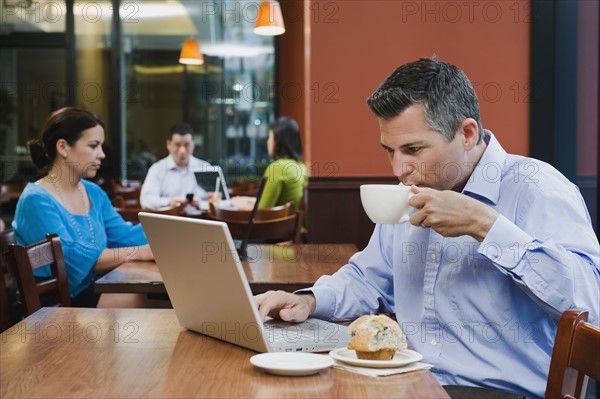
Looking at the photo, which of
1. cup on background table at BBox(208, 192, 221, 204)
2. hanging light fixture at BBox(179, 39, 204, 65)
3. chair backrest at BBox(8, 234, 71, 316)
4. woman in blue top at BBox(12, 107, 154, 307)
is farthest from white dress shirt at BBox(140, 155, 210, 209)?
chair backrest at BBox(8, 234, 71, 316)

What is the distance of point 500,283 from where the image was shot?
178cm

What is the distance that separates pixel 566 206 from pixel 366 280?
0.57 metres

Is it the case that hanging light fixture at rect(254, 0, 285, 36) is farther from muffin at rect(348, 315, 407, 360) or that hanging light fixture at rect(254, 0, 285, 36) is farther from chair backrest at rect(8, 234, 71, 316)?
muffin at rect(348, 315, 407, 360)

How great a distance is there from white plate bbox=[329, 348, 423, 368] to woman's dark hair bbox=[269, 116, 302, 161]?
4.65 m

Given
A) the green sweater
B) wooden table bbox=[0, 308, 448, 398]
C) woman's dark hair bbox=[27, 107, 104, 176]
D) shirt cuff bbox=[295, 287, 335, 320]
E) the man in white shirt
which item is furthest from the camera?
the man in white shirt

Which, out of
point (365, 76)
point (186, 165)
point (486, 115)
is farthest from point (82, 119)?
point (186, 165)

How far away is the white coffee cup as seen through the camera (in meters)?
1.62

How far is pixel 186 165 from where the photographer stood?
23.4 ft

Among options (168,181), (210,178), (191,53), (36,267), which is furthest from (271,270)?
(191,53)

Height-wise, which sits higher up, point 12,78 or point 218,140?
point 12,78

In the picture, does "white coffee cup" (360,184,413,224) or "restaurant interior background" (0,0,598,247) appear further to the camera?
"restaurant interior background" (0,0,598,247)

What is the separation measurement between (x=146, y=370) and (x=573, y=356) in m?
0.72

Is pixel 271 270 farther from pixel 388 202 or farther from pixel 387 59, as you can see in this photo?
pixel 387 59

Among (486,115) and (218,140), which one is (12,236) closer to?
(486,115)
